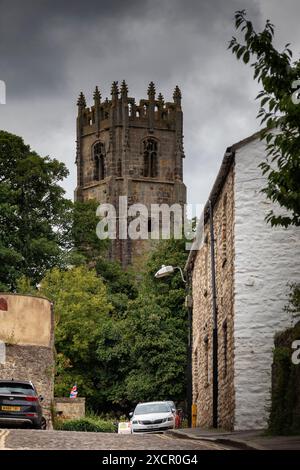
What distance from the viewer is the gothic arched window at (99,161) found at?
341ft

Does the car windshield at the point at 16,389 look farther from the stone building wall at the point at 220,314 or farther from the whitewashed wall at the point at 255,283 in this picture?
the whitewashed wall at the point at 255,283

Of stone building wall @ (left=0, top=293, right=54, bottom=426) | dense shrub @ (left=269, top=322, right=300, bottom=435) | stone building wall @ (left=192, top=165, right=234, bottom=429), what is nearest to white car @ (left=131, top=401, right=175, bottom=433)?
stone building wall @ (left=192, top=165, right=234, bottom=429)

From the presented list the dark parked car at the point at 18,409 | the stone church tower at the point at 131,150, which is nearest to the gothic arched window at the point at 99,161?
the stone church tower at the point at 131,150

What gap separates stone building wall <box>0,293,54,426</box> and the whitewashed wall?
13526 mm

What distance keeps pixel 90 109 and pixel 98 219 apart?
31.2 meters

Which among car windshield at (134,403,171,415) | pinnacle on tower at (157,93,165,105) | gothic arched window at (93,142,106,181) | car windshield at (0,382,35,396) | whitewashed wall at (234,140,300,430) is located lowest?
car windshield at (134,403,171,415)

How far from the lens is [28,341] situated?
39.8 meters

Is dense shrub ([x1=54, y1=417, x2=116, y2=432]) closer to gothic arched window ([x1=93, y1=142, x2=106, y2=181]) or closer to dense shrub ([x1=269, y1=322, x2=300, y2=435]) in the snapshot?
dense shrub ([x1=269, y1=322, x2=300, y2=435])

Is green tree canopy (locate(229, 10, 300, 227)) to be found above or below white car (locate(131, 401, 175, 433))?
above

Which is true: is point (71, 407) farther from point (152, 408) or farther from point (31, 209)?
point (31, 209)

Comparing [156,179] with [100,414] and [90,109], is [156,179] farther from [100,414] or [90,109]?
[100,414]

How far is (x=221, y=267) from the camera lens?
31.2 m

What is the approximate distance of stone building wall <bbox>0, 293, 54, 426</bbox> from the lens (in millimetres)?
39281
